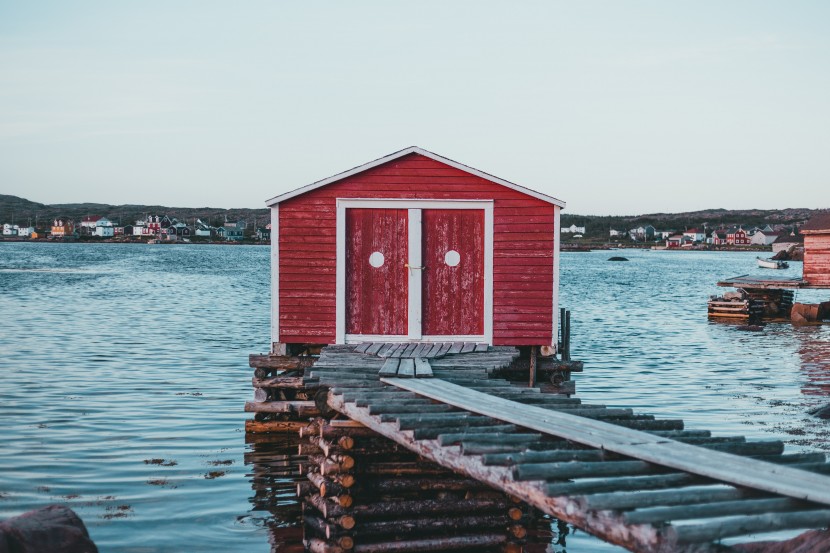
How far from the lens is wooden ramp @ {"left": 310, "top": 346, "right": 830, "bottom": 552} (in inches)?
233

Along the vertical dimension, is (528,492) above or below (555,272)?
below

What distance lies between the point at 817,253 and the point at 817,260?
0.35 metres

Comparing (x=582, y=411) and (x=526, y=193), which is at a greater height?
(x=526, y=193)

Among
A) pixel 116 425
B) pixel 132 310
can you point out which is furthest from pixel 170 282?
pixel 116 425

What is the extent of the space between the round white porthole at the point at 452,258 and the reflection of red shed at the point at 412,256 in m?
0.02

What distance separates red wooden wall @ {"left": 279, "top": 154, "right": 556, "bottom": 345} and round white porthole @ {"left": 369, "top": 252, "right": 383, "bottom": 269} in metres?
0.63

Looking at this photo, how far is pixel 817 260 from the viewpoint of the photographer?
1570 inches

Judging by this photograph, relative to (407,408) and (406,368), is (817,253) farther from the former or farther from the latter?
(407,408)

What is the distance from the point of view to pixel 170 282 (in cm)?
7556

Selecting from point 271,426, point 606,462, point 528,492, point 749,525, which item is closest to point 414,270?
point 271,426

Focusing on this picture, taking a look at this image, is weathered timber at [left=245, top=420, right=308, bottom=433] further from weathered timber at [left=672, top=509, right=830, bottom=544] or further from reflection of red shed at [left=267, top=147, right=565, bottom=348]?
weathered timber at [left=672, top=509, right=830, bottom=544]

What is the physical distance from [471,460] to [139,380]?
17575mm

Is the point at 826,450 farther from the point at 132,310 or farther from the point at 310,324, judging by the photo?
the point at 132,310

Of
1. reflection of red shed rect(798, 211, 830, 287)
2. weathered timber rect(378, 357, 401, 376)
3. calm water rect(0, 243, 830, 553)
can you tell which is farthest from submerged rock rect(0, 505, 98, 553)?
reflection of red shed rect(798, 211, 830, 287)
